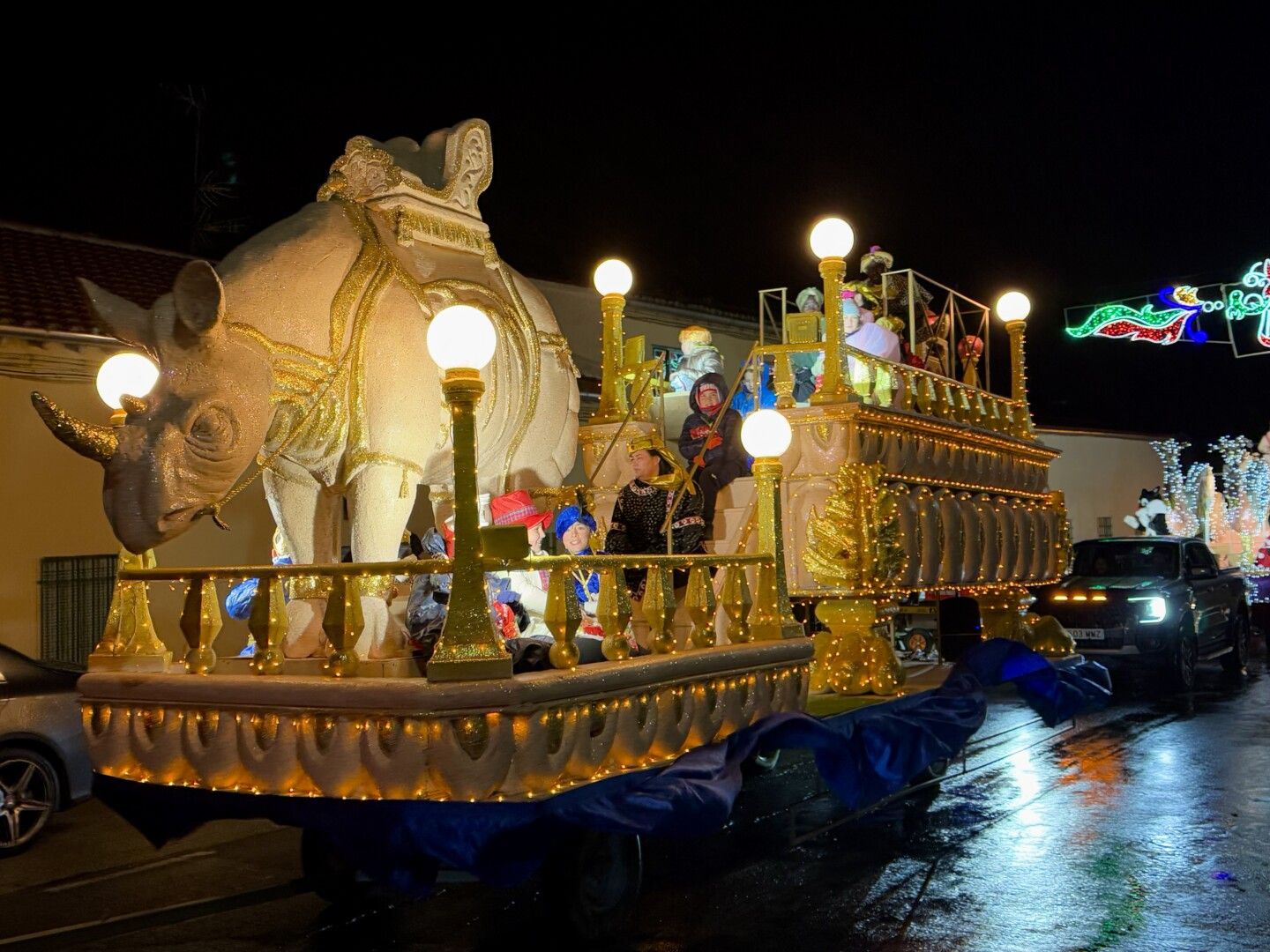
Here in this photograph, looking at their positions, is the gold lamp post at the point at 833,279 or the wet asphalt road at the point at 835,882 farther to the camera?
the gold lamp post at the point at 833,279

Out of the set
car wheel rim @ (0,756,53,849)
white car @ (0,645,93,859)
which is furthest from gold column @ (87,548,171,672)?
car wheel rim @ (0,756,53,849)

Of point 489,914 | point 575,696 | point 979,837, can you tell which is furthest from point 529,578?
point 979,837

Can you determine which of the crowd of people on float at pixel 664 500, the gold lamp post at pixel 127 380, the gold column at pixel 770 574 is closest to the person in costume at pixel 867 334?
the crowd of people on float at pixel 664 500

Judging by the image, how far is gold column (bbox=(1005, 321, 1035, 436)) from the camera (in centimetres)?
992

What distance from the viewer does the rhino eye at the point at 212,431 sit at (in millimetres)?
4555

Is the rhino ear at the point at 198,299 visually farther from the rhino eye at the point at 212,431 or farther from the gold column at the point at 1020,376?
the gold column at the point at 1020,376

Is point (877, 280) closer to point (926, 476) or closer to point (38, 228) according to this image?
point (926, 476)

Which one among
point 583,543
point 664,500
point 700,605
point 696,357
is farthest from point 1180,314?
point 700,605

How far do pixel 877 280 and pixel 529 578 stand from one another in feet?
14.0

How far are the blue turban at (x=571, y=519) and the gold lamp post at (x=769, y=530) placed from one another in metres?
0.99

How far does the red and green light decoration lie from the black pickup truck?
8296 mm

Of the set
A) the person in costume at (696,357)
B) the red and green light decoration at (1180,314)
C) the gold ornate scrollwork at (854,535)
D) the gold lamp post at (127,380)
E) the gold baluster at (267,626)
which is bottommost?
the gold baluster at (267,626)

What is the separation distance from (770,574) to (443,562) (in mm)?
2190

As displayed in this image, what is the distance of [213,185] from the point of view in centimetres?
1967
